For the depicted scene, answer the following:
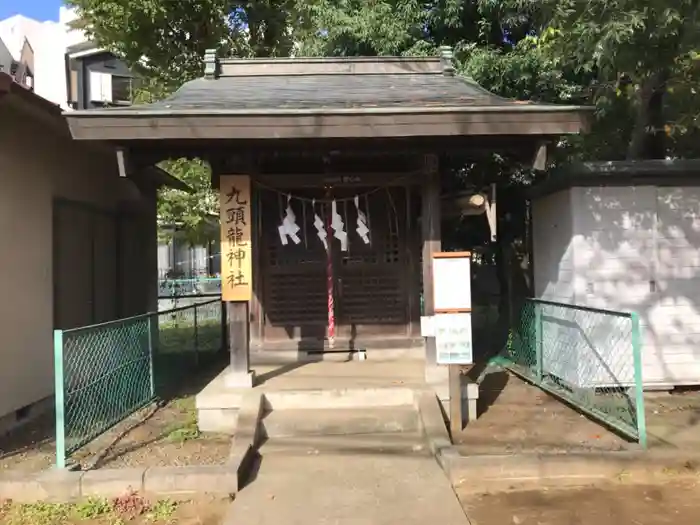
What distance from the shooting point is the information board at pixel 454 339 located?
5.96 meters

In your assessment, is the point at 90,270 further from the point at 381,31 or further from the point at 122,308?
the point at 381,31

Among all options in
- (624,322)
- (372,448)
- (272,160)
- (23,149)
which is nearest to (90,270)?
(23,149)

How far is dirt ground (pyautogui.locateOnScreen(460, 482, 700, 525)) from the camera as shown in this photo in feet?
14.4

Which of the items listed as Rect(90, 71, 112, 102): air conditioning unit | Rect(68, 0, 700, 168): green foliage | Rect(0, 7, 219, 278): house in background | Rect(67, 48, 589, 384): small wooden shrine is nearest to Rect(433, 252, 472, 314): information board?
Rect(67, 48, 589, 384): small wooden shrine

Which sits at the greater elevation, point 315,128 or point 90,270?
point 315,128

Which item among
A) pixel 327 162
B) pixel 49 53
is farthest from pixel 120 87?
pixel 327 162

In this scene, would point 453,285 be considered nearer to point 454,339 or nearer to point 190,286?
point 454,339

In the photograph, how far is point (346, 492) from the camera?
16.0 ft

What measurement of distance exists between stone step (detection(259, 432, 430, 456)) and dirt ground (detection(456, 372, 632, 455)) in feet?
1.53

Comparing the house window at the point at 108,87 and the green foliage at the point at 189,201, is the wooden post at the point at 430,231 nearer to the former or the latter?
the green foliage at the point at 189,201

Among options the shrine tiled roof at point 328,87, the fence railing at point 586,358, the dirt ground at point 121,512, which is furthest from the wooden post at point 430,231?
the dirt ground at point 121,512

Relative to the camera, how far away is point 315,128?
19.6 feet

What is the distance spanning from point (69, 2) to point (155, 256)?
7.56 m

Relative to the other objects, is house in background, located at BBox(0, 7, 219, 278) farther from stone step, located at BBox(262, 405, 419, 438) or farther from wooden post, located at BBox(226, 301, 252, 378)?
stone step, located at BBox(262, 405, 419, 438)
